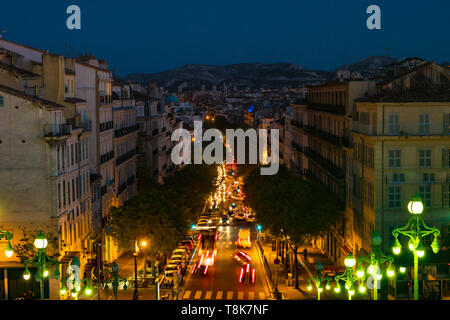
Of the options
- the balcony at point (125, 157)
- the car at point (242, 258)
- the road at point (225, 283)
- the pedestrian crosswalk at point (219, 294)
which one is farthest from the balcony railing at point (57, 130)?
the balcony at point (125, 157)

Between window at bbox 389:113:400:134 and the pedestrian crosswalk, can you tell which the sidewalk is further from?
window at bbox 389:113:400:134

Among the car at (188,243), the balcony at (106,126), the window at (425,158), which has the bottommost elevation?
the car at (188,243)

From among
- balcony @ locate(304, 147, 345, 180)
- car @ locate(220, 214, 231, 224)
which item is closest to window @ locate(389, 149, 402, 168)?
balcony @ locate(304, 147, 345, 180)

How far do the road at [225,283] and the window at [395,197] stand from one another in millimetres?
10666

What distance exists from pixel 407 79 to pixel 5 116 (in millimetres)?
26791

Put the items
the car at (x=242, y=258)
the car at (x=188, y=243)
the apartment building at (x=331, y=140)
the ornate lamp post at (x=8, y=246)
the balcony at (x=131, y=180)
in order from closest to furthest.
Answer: the ornate lamp post at (x=8, y=246) → the apartment building at (x=331, y=140) → the car at (x=242, y=258) → the car at (x=188, y=243) → the balcony at (x=131, y=180)

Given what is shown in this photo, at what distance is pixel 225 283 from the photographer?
59.6m

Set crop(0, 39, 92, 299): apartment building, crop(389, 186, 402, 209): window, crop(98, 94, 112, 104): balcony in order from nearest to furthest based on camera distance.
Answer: crop(0, 39, 92, 299): apartment building < crop(389, 186, 402, 209): window < crop(98, 94, 112, 104): balcony

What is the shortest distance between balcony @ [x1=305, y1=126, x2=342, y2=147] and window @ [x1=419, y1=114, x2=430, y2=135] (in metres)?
14.6

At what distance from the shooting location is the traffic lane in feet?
185

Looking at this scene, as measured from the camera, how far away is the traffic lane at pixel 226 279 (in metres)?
56.5

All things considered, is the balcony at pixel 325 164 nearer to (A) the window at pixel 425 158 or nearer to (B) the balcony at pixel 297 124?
(B) the balcony at pixel 297 124

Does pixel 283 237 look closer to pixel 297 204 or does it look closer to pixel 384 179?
pixel 297 204
